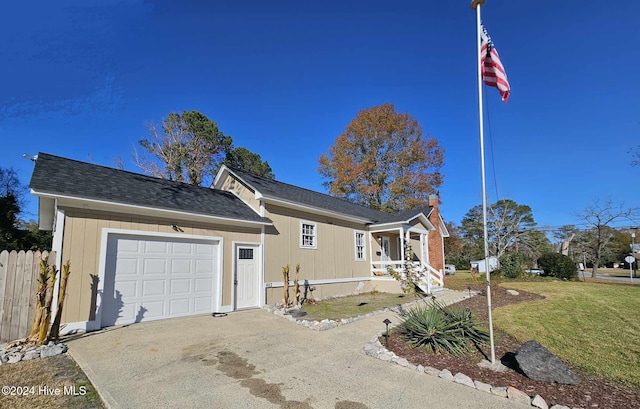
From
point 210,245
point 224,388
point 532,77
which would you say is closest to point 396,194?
point 532,77

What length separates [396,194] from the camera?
28.9 m

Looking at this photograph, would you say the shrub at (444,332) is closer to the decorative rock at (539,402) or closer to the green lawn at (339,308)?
the decorative rock at (539,402)

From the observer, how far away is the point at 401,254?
55.7 feet

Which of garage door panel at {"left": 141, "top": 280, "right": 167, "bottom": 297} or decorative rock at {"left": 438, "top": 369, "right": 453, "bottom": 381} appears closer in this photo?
decorative rock at {"left": 438, "top": 369, "right": 453, "bottom": 381}

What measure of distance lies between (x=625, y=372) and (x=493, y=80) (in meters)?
5.37

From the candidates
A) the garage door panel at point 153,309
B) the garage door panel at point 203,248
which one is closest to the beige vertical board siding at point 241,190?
the garage door panel at point 203,248

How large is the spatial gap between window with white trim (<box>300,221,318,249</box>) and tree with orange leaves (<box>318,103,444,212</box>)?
1601cm

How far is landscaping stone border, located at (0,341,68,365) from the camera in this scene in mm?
5320

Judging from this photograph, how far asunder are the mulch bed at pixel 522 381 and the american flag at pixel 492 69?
184 inches

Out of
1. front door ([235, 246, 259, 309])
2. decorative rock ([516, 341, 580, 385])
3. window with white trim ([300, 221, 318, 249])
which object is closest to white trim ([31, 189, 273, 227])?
front door ([235, 246, 259, 309])

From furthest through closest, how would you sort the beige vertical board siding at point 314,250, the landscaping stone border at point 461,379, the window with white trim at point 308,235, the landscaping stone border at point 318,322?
1. the window with white trim at point 308,235
2. the beige vertical board siding at point 314,250
3. the landscaping stone border at point 318,322
4. the landscaping stone border at point 461,379

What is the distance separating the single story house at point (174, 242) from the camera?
24.3 ft

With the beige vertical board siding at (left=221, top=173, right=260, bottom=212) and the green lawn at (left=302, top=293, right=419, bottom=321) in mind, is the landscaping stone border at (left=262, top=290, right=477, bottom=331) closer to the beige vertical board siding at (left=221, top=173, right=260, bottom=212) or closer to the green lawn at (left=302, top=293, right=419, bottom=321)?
the green lawn at (left=302, top=293, right=419, bottom=321)

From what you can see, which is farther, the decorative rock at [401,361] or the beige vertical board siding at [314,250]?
the beige vertical board siding at [314,250]
